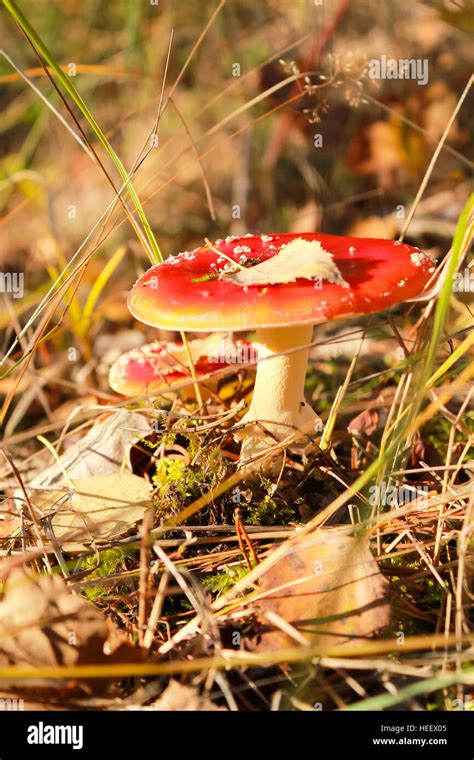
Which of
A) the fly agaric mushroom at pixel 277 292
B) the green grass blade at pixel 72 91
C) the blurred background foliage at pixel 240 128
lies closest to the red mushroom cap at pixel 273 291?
the fly agaric mushroom at pixel 277 292

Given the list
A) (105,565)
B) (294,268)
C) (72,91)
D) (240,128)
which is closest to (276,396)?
(294,268)

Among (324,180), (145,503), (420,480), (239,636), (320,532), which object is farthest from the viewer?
(324,180)

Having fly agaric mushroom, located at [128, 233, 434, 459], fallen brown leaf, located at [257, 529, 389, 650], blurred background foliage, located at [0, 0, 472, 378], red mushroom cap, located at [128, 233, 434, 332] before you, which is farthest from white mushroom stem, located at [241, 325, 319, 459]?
blurred background foliage, located at [0, 0, 472, 378]

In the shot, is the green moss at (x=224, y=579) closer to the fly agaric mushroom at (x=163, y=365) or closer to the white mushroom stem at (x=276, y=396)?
the white mushroom stem at (x=276, y=396)

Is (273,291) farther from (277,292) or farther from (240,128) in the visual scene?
(240,128)
